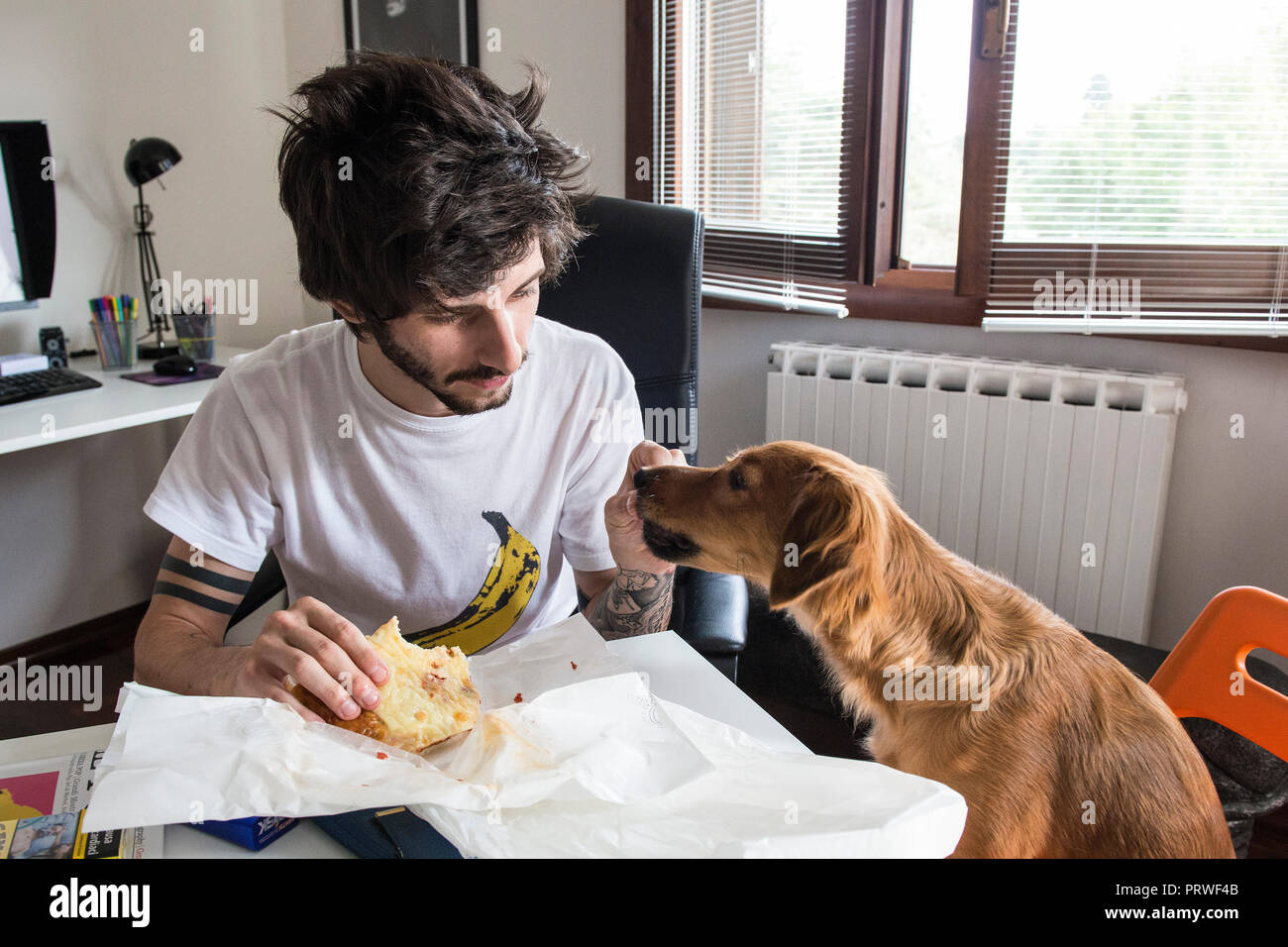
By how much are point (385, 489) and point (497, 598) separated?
0.21 metres

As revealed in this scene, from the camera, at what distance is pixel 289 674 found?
80 cm

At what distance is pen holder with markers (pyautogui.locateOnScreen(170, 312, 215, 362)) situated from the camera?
269 cm

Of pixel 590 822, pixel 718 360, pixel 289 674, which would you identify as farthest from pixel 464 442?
pixel 718 360

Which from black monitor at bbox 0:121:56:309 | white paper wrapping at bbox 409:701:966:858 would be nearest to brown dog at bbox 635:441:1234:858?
white paper wrapping at bbox 409:701:966:858

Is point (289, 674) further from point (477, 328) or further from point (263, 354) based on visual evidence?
point (263, 354)

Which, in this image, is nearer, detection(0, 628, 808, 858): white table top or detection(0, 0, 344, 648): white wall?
detection(0, 628, 808, 858): white table top

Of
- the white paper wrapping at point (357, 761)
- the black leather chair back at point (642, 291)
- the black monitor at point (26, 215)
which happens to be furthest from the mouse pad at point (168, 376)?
the white paper wrapping at point (357, 761)

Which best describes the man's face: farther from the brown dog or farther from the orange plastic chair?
the orange plastic chair

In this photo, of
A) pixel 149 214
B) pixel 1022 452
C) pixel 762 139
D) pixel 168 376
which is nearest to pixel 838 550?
pixel 1022 452

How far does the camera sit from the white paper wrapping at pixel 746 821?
62 cm

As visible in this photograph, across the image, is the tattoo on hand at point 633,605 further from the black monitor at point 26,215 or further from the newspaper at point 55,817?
the black monitor at point 26,215

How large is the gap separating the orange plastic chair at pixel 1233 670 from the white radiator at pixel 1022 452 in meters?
1.06

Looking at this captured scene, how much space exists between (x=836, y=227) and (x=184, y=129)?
2.10m

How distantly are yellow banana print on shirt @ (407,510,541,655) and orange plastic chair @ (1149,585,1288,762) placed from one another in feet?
3.02
